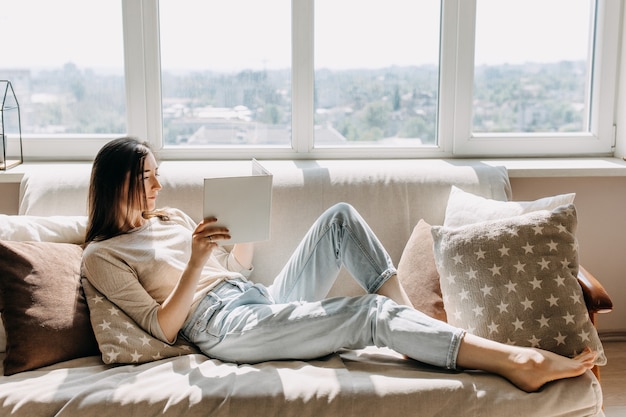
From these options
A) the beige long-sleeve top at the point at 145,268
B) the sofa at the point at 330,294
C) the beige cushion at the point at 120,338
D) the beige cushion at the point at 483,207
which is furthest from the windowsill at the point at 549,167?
the beige cushion at the point at 120,338

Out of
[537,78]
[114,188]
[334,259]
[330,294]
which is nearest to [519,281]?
[334,259]

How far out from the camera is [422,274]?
7.69ft

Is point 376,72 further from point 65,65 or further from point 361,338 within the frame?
point 361,338

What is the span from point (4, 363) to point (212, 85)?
56.7 inches

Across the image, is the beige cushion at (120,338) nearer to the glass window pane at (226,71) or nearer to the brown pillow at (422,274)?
the brown pillow at (422,274)

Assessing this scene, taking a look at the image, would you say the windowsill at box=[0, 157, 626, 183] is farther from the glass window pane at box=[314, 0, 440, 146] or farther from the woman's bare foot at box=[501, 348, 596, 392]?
the woman's bare foot at box=[501, 348, 596, 392]

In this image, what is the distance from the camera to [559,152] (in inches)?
123

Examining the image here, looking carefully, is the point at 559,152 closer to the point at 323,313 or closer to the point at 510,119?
the point at 510,119

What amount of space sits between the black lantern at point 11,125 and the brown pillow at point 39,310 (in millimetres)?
936

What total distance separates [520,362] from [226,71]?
1738 millimetres

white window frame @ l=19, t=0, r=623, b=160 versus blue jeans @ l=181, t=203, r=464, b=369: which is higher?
white window frame @ l=19, t=0, r=623, b=160

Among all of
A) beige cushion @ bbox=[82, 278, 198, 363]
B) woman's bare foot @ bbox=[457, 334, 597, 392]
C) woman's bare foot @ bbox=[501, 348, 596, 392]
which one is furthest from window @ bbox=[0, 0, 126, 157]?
woman's bare foot @ bbox=[501, 348, 596, 392]

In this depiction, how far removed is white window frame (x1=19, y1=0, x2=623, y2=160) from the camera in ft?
9.61

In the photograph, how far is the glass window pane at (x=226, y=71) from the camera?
2.95 meters
